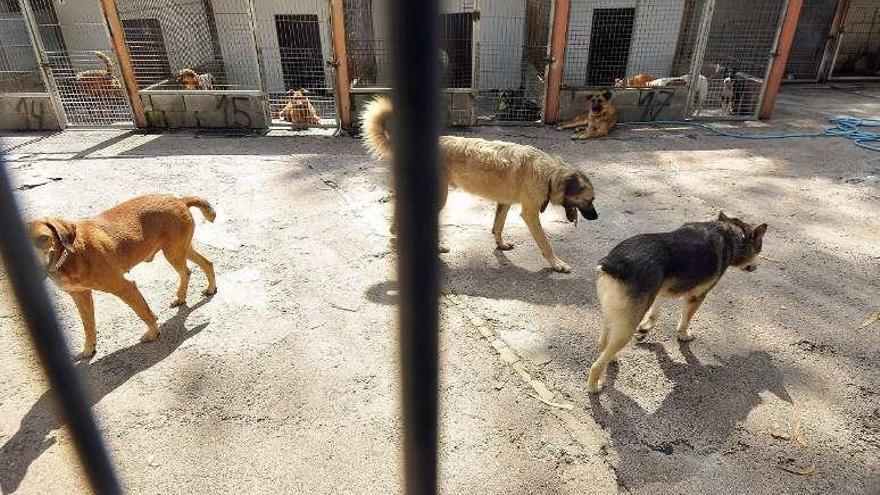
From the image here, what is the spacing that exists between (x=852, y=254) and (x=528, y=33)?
1062 centimetres

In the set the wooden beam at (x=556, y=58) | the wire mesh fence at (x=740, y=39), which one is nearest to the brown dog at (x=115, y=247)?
the wooden beam at (x=556, y=58)

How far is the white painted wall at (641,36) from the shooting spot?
44.3 feet

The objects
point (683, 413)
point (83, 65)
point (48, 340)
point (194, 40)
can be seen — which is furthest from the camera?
point (83, 65)

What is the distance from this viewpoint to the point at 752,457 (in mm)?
3600

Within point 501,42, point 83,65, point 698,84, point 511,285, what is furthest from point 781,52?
point 83,65

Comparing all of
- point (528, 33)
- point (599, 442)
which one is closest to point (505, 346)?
point (599, 442)

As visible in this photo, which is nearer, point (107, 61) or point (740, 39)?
point (107, 61)

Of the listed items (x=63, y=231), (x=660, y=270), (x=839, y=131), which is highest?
(x=63, y=231)

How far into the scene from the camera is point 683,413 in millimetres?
3973

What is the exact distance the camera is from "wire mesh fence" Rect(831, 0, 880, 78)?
16672mm

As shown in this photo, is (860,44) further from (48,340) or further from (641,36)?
(48,340)

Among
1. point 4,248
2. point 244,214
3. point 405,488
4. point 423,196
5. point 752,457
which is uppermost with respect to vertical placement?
point 423,196

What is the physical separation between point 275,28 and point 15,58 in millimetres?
6758

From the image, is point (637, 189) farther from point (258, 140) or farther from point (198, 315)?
point (258, 140)
